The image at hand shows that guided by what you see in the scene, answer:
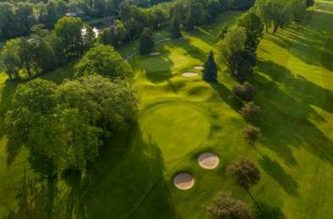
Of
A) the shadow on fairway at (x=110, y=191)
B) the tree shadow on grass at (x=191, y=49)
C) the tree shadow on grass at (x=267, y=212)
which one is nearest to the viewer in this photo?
the tree shadow on grass at (x=267, y=212)

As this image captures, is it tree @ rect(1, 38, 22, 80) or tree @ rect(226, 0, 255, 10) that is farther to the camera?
tree @ rect(226, 0, 255, 10)

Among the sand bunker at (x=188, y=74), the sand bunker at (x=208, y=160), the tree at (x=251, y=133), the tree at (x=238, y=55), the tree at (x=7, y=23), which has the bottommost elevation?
the tree at (x=7, y=23)

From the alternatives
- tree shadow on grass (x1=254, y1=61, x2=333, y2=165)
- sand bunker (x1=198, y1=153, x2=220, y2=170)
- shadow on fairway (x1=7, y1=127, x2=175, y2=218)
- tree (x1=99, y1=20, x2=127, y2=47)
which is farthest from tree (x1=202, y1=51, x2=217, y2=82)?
tree (x1=99, y1=20, x2=127, y2=47)

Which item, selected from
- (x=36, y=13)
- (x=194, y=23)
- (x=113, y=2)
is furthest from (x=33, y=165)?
(x=113, y=2)

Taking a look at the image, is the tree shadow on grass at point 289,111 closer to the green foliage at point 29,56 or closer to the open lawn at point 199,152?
the open lawn at point 199,152

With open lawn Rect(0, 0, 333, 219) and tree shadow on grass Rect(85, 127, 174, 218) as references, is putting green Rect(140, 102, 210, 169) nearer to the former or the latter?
open lawn Rect(0, 0, 333, 219)

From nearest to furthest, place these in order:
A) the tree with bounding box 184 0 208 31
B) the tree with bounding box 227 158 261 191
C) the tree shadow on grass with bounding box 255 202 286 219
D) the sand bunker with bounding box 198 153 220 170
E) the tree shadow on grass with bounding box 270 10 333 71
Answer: the tree shadow on grass with bounding box 255 202 286 219, the tree with bounding box 227 158 261 191, the sand bunker with bounding box 198 153 220 170, the tree shadow on grass with bounding box 270 10 333 71, the tree with bounding box 184 0 208 31

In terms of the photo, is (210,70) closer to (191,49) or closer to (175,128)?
(175,128)

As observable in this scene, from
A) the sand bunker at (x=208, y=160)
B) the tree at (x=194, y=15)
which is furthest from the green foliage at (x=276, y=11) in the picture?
the sand bunker at (x=208, y=160)

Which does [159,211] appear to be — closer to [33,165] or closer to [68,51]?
[33,165]
